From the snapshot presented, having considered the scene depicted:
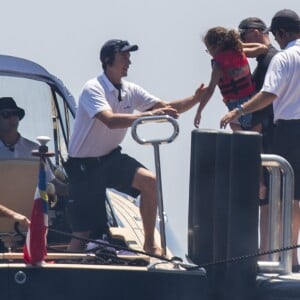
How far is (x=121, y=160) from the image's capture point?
397 inches

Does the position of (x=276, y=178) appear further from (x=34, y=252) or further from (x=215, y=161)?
(x=34, y=252)

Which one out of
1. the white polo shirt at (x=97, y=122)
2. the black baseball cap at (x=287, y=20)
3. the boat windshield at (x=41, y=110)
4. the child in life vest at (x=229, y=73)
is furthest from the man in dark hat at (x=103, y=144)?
Answer: the boat windshield at (x=41, y=110)

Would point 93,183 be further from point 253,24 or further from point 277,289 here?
point 277,289

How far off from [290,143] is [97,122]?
3.88ft

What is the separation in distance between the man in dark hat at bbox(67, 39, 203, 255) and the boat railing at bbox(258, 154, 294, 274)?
0.89 metres

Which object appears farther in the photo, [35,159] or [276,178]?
[35,159]

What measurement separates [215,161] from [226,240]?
43 centimetres

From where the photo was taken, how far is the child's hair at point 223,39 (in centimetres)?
1015

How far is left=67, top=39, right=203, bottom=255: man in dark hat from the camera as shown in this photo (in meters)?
10.0

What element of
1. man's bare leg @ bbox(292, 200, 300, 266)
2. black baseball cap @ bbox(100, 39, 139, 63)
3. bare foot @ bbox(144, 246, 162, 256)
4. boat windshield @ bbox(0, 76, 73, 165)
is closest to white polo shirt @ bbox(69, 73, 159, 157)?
black baseball cap @ bbox(100, 39, 139, 63)

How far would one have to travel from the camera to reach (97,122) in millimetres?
10094

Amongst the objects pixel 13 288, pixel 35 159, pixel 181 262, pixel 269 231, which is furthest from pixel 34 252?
pixel 35 159

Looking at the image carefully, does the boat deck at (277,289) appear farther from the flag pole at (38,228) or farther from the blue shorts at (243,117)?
the blue shorts at (243,117)

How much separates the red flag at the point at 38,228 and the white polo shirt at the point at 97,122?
1.32m
